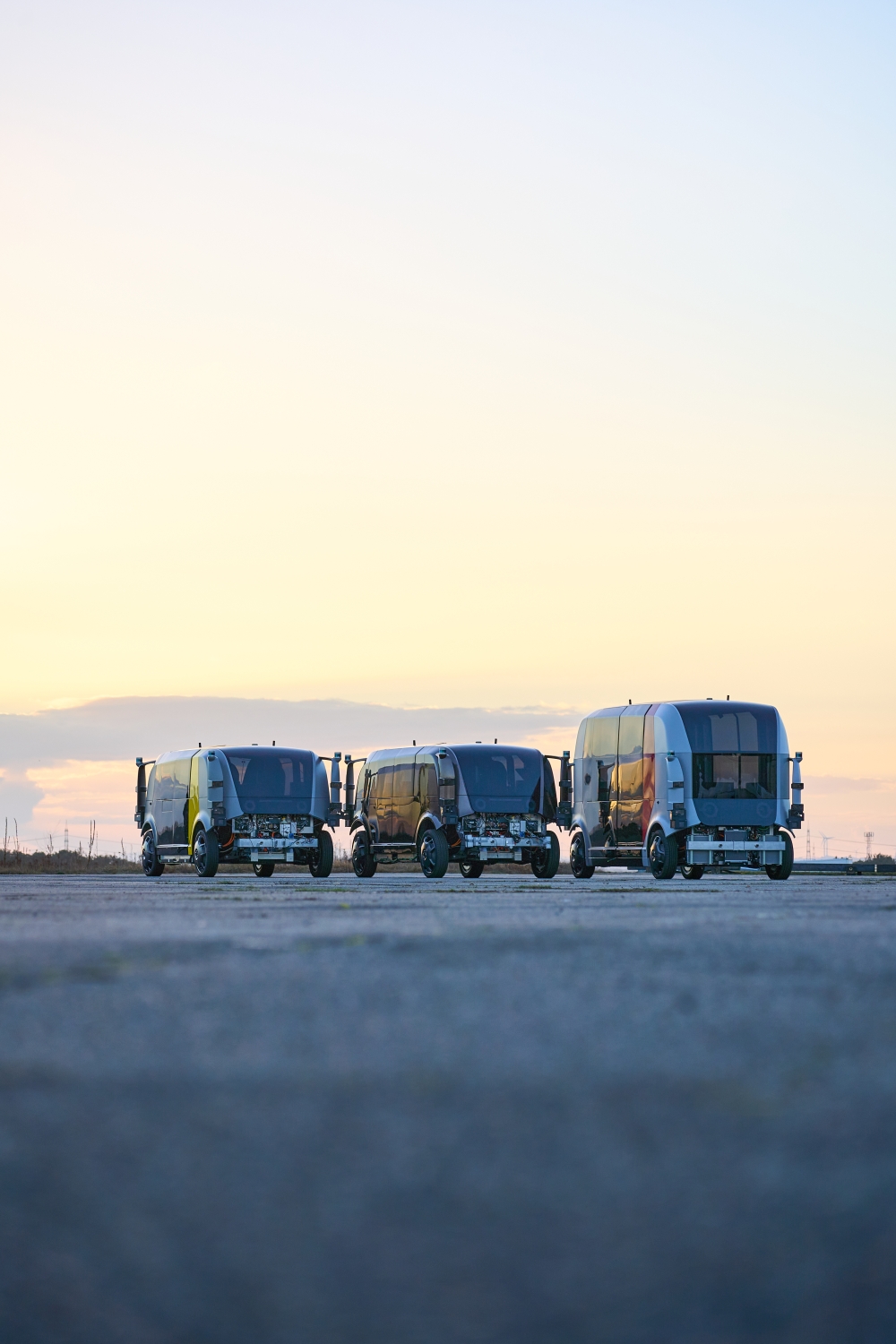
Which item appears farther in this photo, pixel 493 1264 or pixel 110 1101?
pixel 110 1101

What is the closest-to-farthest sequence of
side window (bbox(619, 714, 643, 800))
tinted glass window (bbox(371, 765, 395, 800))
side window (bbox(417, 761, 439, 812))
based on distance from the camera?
side window (bbox(619, 714, 643, 800)), side window (bbox(417, 761, 439, 812)), tinted glass window (bbox(371, 765, 395, 800))

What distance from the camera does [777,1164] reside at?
114 inches

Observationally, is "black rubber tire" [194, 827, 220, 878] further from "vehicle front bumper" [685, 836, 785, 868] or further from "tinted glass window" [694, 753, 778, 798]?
"tinted glass window" [694, 753, 778, 798]

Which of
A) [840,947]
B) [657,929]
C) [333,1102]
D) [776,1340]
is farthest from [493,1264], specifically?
[657,929]

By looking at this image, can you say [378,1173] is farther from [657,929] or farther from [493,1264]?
[657,929]

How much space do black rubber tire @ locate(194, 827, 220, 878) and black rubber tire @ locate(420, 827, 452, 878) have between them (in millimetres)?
4104

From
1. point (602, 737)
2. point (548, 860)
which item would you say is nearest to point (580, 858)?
point (548, 860)

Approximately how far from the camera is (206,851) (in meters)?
32.1

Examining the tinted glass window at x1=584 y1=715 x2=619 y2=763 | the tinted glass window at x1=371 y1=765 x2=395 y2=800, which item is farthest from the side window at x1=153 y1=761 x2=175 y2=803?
the tinted glass window at x1=584 y1=715 x2=619 y2=763

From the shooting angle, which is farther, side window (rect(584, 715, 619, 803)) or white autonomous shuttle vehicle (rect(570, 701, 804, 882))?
side window (rect(584, 715, 619, 803))

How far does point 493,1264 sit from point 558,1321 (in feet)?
0.72

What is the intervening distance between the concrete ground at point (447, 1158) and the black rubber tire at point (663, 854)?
2218 centimetres

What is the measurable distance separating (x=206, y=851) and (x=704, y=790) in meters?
9.59

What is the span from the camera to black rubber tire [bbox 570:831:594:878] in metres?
31.7
